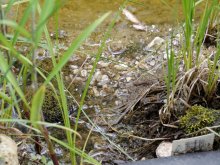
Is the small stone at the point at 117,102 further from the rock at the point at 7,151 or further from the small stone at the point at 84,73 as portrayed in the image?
the rock at the point at 7,151

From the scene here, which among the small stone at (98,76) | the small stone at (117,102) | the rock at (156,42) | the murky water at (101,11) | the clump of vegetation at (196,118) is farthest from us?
the murky water at (101,11)

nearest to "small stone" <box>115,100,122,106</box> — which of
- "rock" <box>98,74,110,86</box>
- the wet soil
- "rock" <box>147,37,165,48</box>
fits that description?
the wet soil

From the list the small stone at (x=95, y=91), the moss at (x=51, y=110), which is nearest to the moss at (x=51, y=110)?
the moss at (x=51, y=110)

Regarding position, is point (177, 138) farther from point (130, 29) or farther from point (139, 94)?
point (130, 29)

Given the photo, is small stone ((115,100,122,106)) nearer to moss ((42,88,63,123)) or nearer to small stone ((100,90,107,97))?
small stone ((100,90,107,97))

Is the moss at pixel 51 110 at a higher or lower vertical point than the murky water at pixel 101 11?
lower

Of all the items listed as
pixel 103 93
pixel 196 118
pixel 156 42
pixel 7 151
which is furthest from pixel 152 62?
pixel 7 151
